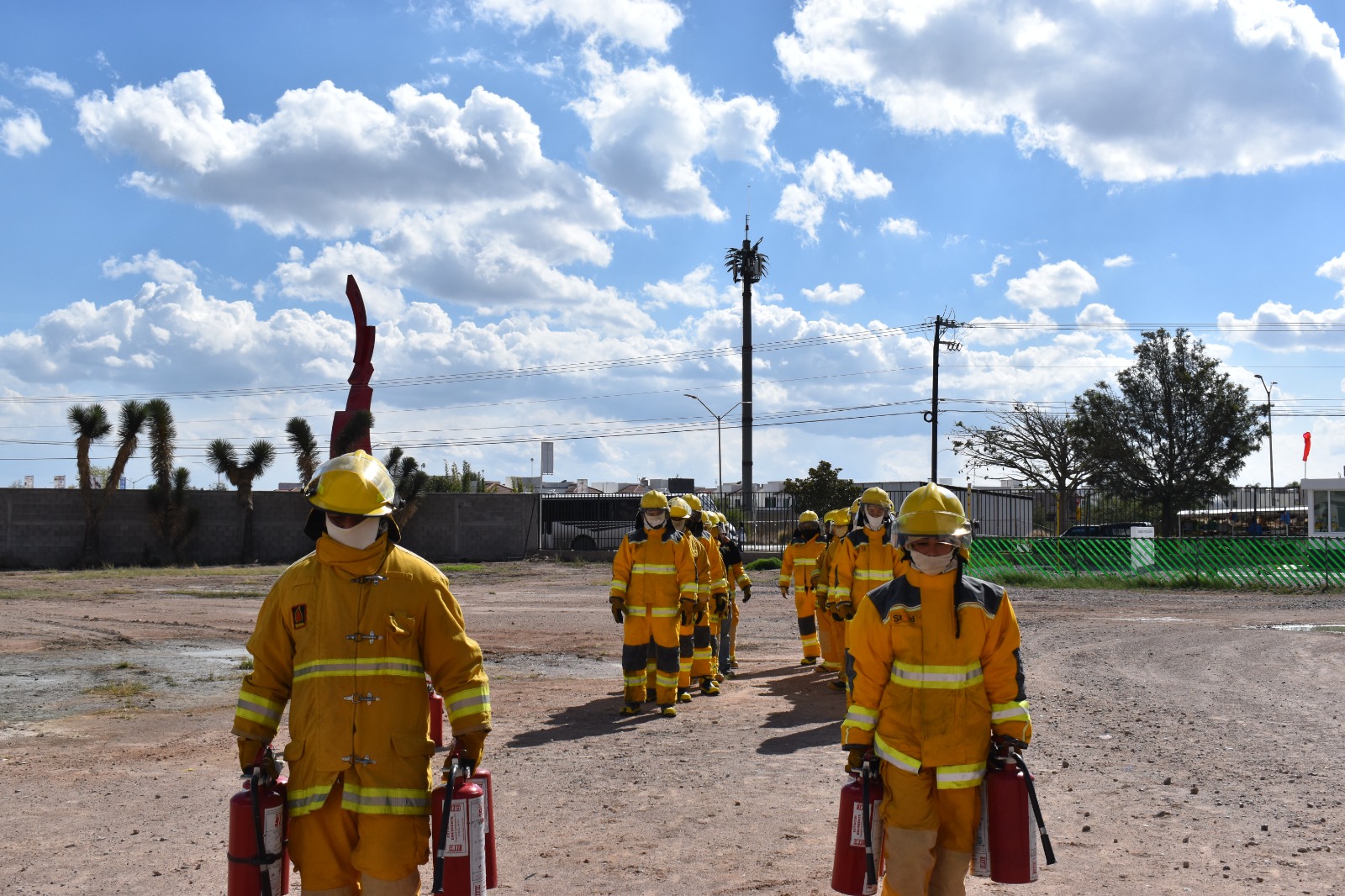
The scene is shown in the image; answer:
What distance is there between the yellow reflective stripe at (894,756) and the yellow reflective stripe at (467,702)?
1.50 metres

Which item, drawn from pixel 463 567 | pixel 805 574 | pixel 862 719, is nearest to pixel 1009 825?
pixel 862 719

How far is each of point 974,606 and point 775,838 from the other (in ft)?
8.36

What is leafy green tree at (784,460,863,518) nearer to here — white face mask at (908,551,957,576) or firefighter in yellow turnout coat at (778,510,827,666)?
firefighter in yellow turnout coat at (778,510,827,666)

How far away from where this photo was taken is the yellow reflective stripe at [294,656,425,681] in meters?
4.00

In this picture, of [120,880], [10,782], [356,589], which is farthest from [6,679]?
[356,589]

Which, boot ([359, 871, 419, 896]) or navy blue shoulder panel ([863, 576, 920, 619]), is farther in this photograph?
navy blue shoulder panel ([863, 576, 920, 619])

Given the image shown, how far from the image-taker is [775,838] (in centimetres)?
629

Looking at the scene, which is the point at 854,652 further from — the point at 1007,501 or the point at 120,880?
the point at 1007,501

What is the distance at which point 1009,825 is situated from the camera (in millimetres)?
4227

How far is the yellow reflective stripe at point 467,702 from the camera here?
4.02 meters

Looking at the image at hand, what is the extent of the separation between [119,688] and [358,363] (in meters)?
16.7

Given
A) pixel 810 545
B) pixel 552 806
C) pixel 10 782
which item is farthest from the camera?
pixel 810 545

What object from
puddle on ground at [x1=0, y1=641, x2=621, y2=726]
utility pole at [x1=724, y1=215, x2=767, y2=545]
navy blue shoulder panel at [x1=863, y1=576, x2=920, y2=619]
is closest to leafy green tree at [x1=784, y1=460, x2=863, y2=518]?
utility pole at [x1=724, y1=215, x2=767, y2=545]

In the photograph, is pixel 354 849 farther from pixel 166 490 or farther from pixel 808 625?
pixel 166 490
